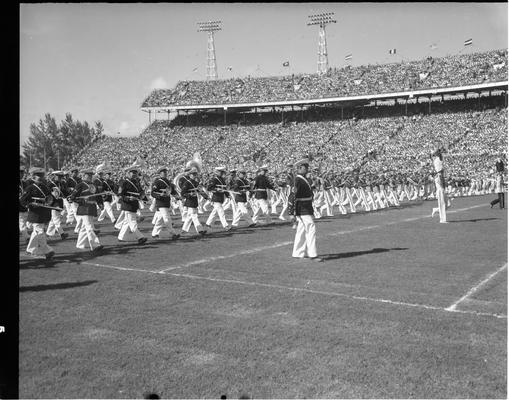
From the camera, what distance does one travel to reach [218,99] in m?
55.8

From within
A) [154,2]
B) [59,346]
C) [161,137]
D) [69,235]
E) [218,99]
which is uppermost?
[218,99]

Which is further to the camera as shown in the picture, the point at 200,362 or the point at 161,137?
the point at 161,137

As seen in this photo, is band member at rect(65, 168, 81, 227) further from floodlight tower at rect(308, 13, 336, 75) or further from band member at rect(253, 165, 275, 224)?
floodlight tower at rect(308, 13, 336, 75)

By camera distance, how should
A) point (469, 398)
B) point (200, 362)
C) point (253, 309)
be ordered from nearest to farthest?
1. point (469, 398)
2. point (200, 362)
3. point (253, 309)

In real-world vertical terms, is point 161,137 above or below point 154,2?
above

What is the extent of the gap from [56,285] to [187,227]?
6.61 metres

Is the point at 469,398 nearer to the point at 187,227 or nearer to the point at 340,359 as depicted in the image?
the point at 340,359

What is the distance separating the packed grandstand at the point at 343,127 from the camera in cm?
4041

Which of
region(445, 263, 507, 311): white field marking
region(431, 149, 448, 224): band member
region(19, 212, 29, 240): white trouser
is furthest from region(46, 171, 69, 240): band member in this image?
→ region(431, 149, 448, 224): band member

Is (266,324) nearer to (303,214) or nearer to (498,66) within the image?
(303,214)

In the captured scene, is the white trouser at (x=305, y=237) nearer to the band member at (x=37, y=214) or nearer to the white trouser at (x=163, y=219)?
the white trouser at (x=163, y=219)

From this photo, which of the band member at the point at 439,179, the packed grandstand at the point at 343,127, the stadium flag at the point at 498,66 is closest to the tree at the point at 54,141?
the packed grandstand at the point at 343,127

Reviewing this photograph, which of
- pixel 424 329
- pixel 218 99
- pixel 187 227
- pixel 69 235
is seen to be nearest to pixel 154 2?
pixel 424 329

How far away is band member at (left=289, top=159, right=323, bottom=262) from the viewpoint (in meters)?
9.88
